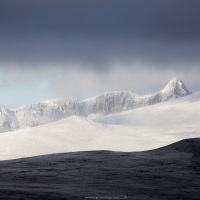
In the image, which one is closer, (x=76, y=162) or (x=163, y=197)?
(x=163, y=197)

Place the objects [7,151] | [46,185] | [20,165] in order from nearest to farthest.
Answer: [46,185], [20,165], [7,151]

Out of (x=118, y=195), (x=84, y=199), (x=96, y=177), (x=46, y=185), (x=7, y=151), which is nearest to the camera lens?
(x=84, y=199)

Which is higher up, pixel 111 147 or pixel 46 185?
pixel 111 147

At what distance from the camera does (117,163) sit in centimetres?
4525

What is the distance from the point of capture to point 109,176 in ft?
121

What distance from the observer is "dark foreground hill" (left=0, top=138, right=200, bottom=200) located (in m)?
28.5

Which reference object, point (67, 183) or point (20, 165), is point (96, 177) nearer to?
point (67, 183)

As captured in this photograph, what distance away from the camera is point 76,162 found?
45.8 m

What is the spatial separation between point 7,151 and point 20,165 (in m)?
130

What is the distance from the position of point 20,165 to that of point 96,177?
10026 mm

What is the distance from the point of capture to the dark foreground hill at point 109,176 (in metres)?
28.5

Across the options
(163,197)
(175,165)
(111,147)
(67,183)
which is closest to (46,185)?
(67,183)

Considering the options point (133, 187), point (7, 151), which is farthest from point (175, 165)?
point (7, 151)

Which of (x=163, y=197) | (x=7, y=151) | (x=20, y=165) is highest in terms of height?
(x=7, y=151)
